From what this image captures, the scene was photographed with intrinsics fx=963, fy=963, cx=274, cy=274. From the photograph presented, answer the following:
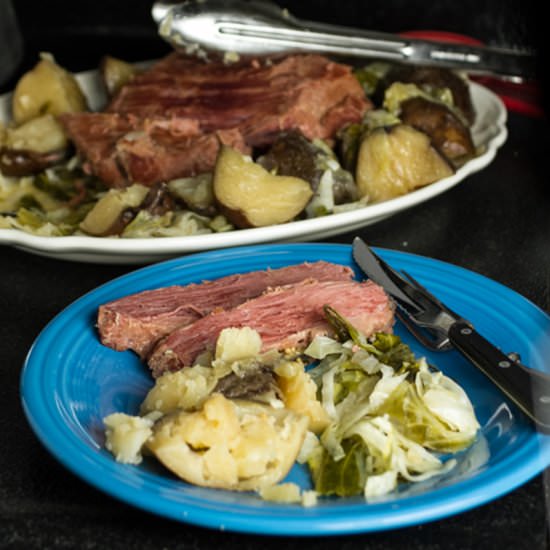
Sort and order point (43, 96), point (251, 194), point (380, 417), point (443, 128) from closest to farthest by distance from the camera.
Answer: point (380, 417)
point (251, 194)
point (443, 128)
point (43, 96)

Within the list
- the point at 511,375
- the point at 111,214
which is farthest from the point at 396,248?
the point at 511,375

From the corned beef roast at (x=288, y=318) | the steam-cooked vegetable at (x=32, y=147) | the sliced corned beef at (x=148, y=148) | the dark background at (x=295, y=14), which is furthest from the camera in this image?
the dark background at (x=295, y=14)

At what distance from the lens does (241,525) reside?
99 cm

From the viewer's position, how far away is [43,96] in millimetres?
2246

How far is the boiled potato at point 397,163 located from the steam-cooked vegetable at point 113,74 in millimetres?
716

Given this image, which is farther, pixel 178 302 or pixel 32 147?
pixel 32 147

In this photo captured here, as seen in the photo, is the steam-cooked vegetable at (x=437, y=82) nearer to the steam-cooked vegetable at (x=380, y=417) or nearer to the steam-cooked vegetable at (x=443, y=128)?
the steam-cooked vegetable at (x=443, y=128)

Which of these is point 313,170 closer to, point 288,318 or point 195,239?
point 195,239

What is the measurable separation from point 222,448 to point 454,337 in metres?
0.42

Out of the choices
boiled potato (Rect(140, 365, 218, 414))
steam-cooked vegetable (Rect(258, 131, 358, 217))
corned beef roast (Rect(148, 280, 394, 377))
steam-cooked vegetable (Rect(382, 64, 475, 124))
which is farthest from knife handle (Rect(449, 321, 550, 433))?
steam-cooked vegetable (Rect(382, 64, 475, 124))

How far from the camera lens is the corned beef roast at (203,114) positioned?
1946 millimetres

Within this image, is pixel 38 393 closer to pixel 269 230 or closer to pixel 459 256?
pixel 269 230

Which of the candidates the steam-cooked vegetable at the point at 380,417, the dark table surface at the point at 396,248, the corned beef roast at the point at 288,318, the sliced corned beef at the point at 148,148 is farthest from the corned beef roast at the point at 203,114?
the steam-cooked vegetable at the point at 380,417

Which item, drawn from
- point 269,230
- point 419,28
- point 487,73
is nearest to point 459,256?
point 269,230
